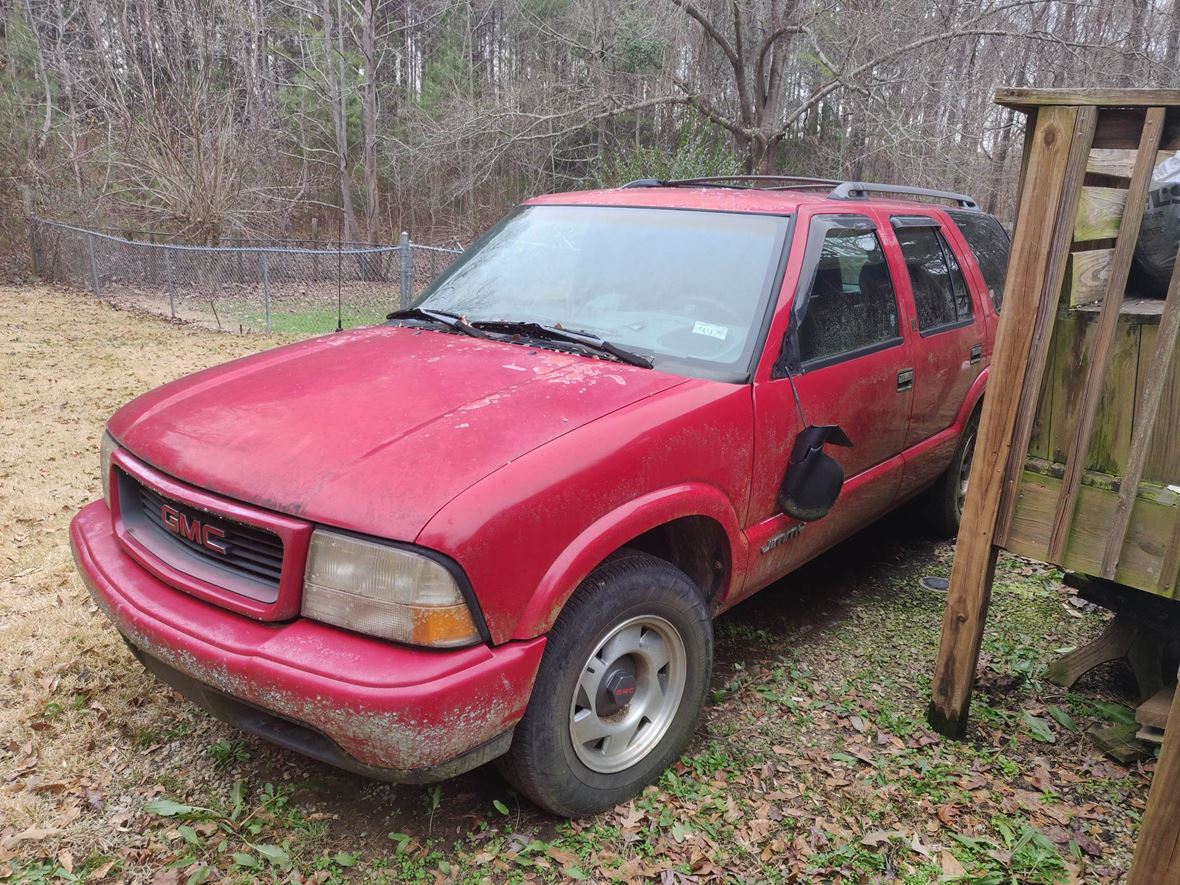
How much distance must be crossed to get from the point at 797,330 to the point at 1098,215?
1002mm

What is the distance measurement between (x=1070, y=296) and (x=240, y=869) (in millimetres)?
3072

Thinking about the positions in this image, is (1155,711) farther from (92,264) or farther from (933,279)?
(92,264)

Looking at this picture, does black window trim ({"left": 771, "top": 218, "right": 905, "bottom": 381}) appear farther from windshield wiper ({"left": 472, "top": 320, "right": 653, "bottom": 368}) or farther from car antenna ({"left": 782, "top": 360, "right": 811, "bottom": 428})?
windshield wiper ({"left": 472, "top": 320, "right": 653, "bottom": 368})

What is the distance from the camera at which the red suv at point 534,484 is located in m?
2.07

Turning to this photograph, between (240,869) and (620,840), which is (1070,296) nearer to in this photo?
(620,840)

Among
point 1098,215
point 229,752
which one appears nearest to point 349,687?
point 229,752

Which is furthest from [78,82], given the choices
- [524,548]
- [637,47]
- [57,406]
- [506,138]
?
[524,548]

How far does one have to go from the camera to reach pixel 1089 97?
96.3 inches

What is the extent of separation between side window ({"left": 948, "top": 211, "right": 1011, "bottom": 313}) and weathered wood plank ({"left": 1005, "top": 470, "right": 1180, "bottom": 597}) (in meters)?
2.21

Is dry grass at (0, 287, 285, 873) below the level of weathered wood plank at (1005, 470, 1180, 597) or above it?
below

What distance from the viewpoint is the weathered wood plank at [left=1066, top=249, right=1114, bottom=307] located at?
2.62 m

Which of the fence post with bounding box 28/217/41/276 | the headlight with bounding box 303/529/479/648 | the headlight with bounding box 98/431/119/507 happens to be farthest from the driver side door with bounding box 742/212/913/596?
the fence post with bounding box 28/217/41/276

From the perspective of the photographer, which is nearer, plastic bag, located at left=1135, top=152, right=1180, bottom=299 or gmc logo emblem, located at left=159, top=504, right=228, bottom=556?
gmc logo emblem, located at left=159, top=504, right=228, bottom=556

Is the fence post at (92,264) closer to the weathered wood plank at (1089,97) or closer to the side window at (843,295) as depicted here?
the side window at (843,295)
